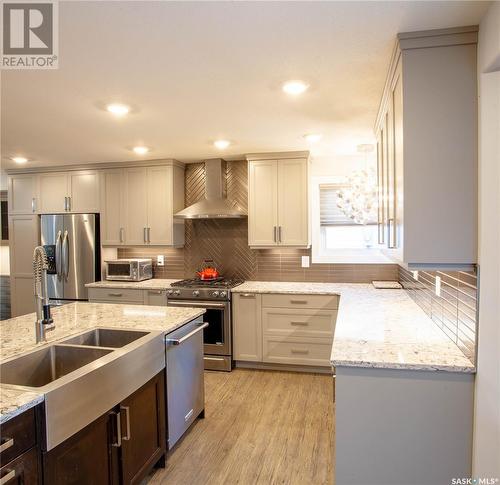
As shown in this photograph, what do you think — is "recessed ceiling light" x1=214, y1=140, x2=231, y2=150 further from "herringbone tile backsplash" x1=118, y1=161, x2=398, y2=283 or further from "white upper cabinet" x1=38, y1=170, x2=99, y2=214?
"white upper cabinet" x1=38, y1=170, x2=99, y2=214

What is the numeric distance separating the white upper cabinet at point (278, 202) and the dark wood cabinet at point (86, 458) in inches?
105

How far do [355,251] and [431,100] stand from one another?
2698 mm

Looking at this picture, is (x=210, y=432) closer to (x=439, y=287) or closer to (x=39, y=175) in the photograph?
(x=439, y=287)

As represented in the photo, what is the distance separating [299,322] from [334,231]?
125 cm

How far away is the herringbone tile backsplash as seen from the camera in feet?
13.6

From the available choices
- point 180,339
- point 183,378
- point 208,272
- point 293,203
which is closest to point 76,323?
point 180,339

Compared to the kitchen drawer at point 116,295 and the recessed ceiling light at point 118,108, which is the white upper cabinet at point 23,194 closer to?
the kitchen drawer at point 116,295

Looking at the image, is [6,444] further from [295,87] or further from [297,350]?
[297,350]

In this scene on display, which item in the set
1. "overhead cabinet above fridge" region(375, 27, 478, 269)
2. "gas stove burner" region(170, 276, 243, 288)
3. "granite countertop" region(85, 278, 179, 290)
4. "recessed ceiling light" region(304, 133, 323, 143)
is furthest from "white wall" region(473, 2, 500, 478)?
"granite countertop" region(85, 278, 179, 290)

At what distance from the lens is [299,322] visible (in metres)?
3.74

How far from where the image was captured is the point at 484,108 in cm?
154

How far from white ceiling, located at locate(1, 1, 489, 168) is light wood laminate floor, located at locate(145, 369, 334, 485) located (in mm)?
2379

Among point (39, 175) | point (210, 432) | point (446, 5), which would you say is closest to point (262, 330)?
point (210, 432)

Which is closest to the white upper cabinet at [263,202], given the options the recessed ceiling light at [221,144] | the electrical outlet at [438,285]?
the recessed ceiling light at [221,144]
